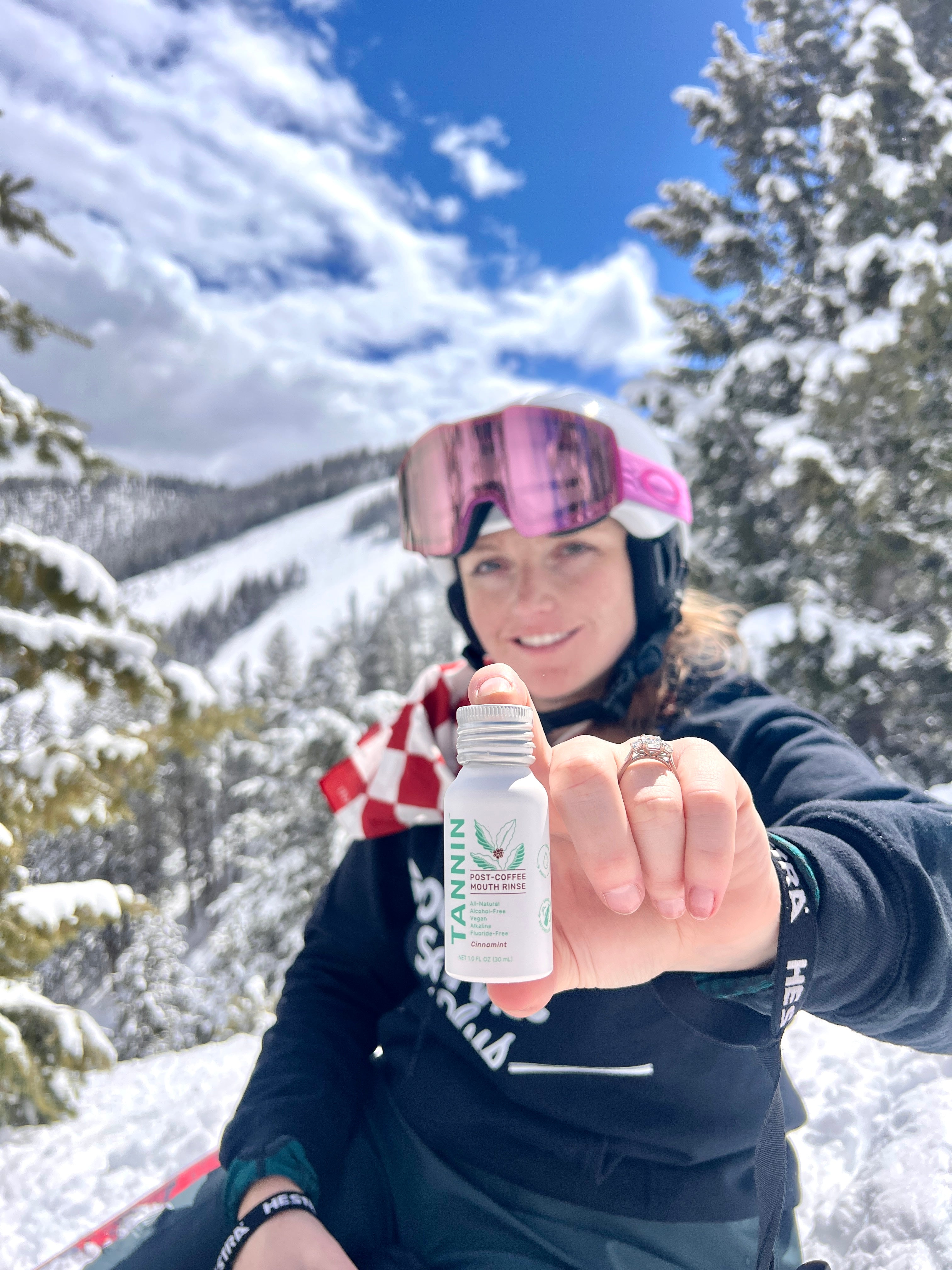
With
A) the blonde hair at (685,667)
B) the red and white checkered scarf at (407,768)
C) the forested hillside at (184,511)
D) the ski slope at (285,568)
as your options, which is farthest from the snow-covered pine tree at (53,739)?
the forested hillside at (184,511)

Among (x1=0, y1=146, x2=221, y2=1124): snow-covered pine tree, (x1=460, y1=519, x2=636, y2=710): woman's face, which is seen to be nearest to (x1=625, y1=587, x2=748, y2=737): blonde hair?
(x1=460, y1=519, x2=636, y2=710): woman's face

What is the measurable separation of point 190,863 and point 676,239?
1553 inches

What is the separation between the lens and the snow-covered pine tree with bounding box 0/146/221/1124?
3461 mm

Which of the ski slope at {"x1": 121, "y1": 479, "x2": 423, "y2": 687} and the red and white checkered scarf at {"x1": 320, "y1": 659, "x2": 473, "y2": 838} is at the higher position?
the ski slope at {"x1": 121, "y1": 479, "x2": 423, "y2": 687}

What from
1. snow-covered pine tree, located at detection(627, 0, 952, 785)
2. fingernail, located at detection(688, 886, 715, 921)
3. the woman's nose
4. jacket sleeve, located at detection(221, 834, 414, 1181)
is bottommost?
jacket sleeve, located at detection(221, 834, 414, 1181)

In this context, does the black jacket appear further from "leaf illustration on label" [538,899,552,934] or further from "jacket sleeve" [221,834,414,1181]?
"leaf illustration on label" [538,899,552,934]

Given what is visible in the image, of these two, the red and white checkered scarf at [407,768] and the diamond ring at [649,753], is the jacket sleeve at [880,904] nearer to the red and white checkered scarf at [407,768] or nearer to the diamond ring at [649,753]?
the diamond ring at [649,753]

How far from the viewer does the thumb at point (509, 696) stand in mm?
949

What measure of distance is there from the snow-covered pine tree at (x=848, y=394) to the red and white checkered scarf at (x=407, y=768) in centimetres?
662

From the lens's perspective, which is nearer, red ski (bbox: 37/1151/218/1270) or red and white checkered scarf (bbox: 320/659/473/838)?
red and white checkered scarf (bbox: 320/659/473/838)

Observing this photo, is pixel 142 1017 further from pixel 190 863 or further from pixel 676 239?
pixel 676 239

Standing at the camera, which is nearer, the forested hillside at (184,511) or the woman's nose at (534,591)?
the woman's nose at (534,591)

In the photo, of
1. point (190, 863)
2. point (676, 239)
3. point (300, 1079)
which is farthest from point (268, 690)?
point (300, 1079)

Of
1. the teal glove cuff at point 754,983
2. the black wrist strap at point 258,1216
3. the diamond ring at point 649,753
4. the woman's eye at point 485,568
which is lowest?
the black wrist strap at point 258,1216
